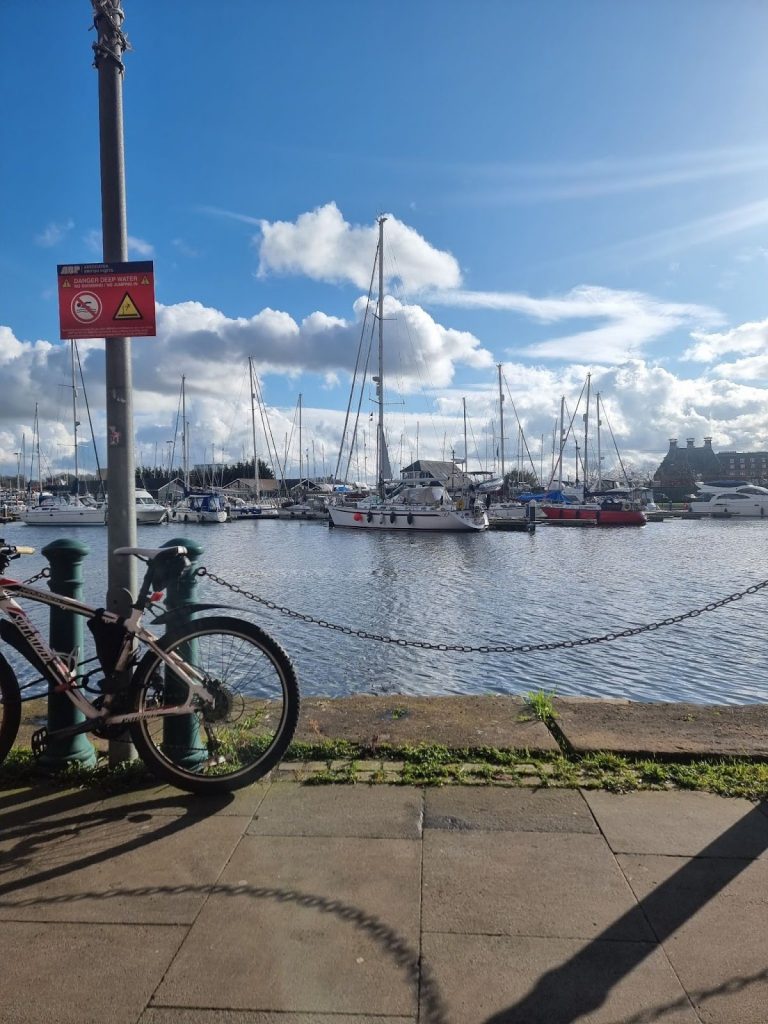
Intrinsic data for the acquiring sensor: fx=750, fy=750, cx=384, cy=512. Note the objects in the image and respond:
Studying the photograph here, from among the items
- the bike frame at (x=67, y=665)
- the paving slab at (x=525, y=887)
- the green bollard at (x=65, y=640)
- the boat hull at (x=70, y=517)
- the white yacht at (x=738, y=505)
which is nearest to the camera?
the paving slab at (x=525, y=887)

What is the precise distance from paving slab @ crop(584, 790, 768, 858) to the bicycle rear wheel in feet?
9.71

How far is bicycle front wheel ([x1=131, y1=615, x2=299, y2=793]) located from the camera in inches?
148

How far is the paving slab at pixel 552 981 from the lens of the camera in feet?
7.17

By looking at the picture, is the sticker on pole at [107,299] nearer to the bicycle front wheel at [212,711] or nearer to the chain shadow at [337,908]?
the bicycle front wheel at [212,711]

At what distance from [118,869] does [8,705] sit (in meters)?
1.30

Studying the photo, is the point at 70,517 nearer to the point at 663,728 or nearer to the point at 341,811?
the point at 663,728

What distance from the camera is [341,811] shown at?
3.55m

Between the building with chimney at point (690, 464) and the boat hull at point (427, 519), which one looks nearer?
the boat hull at point (427, 519)

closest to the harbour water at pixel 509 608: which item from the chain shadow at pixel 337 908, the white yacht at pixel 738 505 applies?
the chain shadow at pixel 337 908

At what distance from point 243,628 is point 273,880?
1.31 meters

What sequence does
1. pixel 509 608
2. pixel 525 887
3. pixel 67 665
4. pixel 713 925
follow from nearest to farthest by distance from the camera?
pixel 713 925, pixel 525 887, pixel 67 665, pixel 509 608

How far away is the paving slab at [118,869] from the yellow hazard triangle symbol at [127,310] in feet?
8.83

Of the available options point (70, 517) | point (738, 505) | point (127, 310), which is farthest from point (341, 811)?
point (738, 505)

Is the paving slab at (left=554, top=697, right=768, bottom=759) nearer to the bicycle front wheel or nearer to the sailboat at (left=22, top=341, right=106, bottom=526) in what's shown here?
the bicycle front wheel
